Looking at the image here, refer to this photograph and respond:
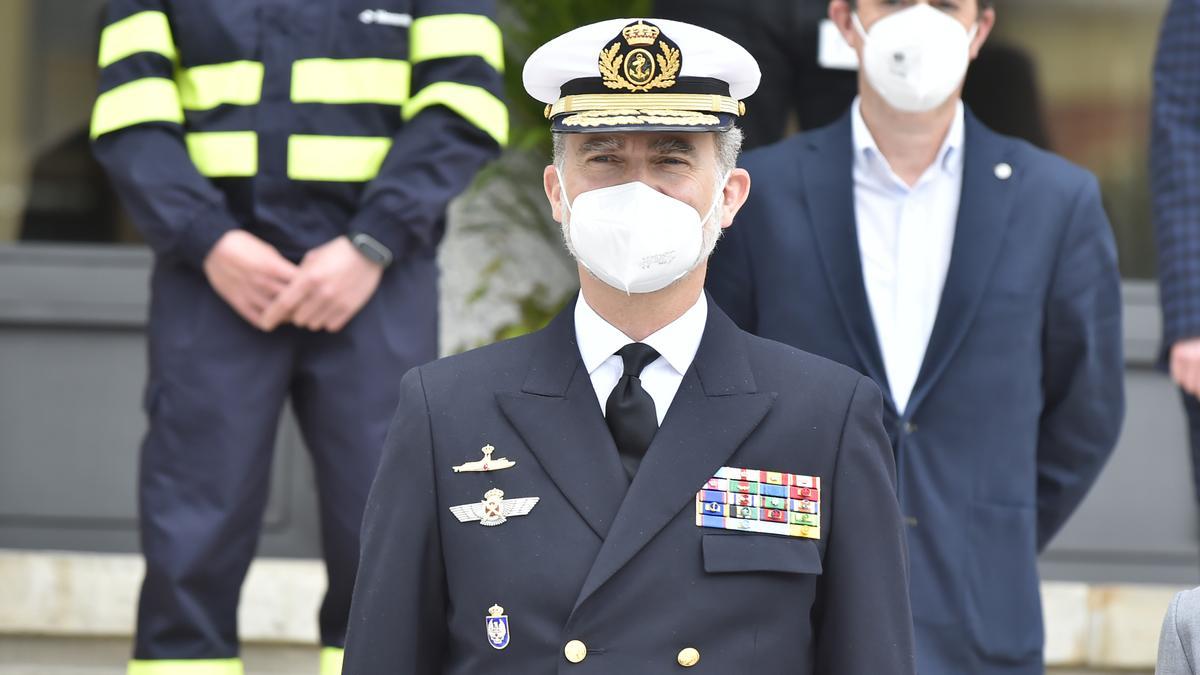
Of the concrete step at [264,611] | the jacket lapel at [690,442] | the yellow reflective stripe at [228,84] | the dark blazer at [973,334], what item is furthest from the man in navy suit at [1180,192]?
the yellow reflective stripe at [228,84]

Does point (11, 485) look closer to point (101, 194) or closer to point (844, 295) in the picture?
point (101, 194)

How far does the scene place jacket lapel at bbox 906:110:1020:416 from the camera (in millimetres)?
3488

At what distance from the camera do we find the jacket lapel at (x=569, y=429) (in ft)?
7.65

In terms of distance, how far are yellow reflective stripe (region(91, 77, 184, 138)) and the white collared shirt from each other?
1603mm

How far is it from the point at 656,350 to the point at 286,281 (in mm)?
1451

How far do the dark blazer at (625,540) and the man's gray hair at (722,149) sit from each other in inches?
9.4

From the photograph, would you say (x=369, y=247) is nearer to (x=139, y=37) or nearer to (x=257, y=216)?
(x=257, y=216)

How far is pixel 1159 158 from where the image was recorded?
3953 millimetres

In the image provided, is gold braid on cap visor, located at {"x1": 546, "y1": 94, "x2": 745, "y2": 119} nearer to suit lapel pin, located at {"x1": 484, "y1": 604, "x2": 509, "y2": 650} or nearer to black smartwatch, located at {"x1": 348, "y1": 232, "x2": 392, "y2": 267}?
suit lapel pin, located at {"x1": 484, "y1": 604, "x2": 509, "y2": 650}

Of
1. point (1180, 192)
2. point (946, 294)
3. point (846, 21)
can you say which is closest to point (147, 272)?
point (846, 21)

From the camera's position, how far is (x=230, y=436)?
371 cm

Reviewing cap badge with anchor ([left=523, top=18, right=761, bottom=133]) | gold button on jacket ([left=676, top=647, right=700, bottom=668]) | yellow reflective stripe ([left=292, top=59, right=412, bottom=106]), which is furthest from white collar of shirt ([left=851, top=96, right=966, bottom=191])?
gold button on jacket ([left=676, top=647, right=700, bottom=668])

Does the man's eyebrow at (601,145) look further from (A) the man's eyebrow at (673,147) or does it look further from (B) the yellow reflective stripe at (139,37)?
(B) the yellow reflective stripe at (139,37)

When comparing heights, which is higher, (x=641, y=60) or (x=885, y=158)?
(x=641, y=60)
